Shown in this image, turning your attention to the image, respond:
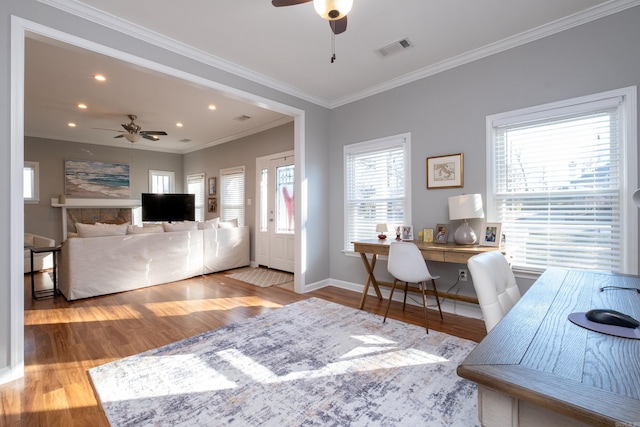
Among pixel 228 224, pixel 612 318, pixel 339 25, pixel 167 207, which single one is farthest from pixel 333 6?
pixel 167 207

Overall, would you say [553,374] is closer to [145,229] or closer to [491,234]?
[491,234]

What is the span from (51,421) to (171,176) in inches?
287

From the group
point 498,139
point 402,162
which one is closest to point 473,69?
point 498,139

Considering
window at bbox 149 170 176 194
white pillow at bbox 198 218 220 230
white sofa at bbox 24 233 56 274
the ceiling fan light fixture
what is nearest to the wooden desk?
the ceiling fan light fixture

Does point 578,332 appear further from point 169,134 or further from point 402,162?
point 169,134

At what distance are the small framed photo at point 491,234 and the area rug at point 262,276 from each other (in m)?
2.97

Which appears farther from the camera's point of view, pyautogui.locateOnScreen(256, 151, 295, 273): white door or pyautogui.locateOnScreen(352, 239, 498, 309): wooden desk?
pyautogui.locateOnScreen(256, 151, 295, 273): white door

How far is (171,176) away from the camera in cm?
812

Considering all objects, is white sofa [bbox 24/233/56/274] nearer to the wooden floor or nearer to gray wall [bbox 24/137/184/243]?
the wooden floor

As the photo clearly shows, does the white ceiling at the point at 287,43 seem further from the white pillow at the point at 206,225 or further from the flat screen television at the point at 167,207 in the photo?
the flat screen television at the point at 167,207

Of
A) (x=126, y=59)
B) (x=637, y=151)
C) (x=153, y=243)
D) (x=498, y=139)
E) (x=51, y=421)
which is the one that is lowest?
(x=51, y=421)

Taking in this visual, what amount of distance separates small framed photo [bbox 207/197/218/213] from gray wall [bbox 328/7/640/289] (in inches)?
152

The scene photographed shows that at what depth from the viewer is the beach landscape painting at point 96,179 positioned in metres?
6.64

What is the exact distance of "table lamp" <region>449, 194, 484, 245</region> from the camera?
2938mm
